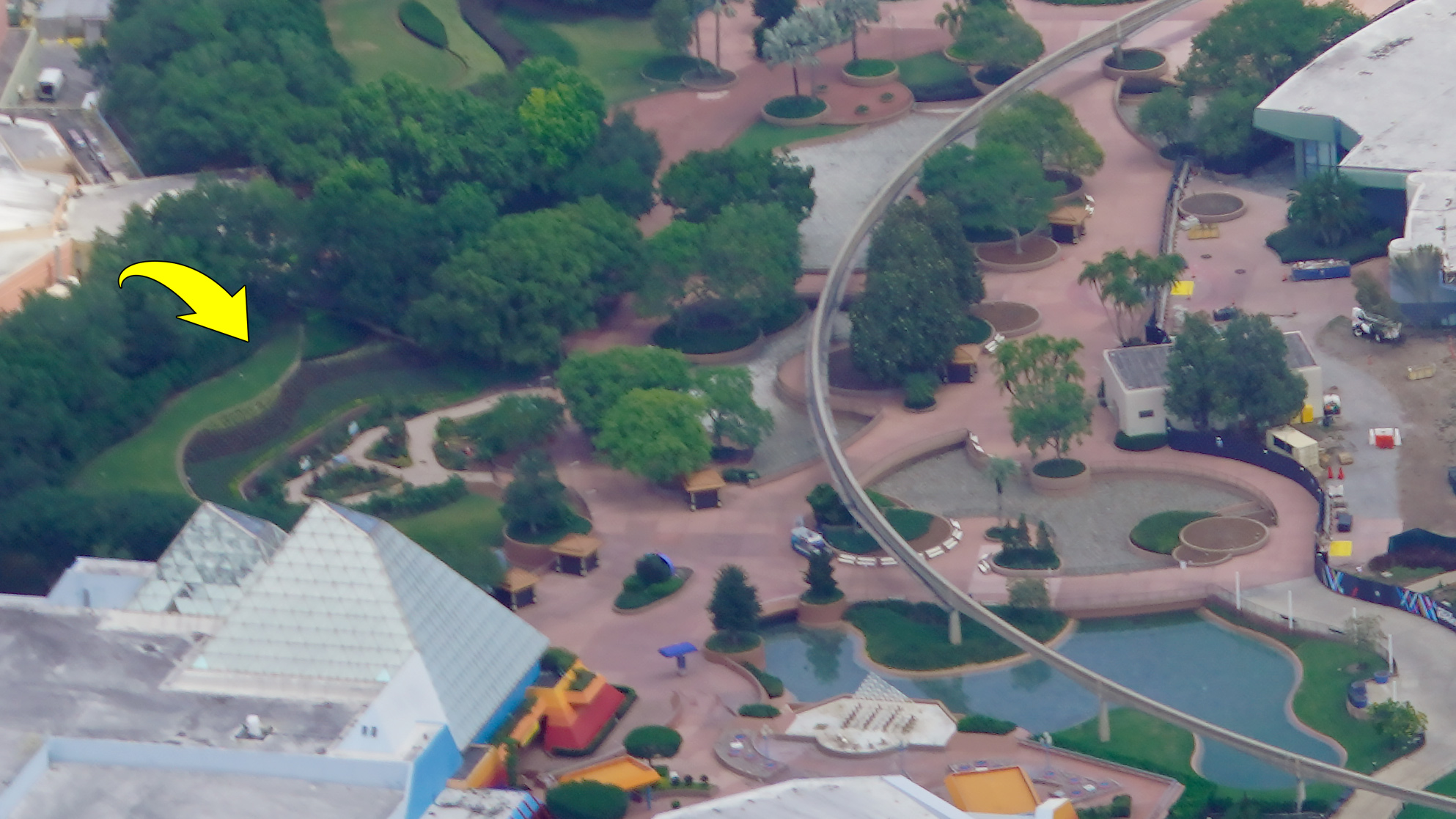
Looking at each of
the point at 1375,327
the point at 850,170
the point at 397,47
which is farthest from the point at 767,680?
the point at 397,47

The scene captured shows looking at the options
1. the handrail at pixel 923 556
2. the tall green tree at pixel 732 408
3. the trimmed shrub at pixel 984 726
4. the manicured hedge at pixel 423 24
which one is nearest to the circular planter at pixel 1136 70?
the handrail at pixel 923 556

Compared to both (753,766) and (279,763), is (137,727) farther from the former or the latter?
(753,766)

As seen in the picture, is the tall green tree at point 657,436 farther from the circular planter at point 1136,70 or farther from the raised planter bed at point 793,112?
the circular planter at point 1136,70

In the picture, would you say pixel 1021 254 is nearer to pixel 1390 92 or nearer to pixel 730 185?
pixel 730 185

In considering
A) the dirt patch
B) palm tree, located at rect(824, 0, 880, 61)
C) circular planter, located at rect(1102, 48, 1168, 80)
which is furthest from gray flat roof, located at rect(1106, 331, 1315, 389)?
palm tree, located at rect(824, 0, 880, 61)

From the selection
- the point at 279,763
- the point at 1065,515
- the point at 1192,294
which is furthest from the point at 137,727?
the point at 1192,294

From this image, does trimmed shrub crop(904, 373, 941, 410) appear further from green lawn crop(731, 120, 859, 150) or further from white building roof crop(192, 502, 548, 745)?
white building roof crop(192, 502, 548, 745)
